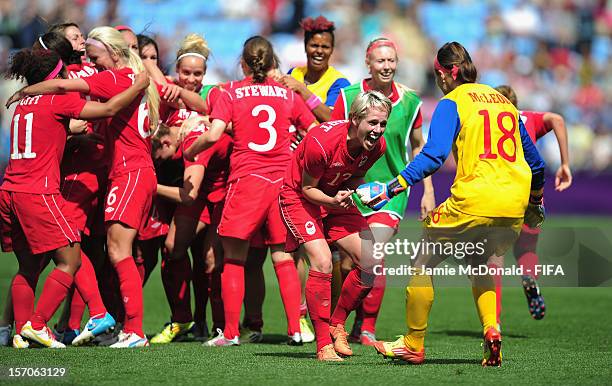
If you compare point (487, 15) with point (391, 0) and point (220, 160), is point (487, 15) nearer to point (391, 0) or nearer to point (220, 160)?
point (391, 0)

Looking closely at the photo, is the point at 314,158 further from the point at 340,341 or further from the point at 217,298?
the point at 217,298

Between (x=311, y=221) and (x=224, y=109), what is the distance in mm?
1346

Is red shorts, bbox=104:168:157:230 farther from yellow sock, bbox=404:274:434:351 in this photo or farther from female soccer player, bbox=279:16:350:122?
yellow sock, bbox=404:274:434:351

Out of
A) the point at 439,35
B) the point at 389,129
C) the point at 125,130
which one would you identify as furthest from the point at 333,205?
the point at 439,35

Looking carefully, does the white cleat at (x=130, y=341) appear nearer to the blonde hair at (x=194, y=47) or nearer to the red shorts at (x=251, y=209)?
the red shorts at (x=251, y=209)

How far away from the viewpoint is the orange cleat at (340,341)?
23.9ft

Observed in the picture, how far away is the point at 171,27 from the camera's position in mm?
22484

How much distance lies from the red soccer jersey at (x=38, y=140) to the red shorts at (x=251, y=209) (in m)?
1.35

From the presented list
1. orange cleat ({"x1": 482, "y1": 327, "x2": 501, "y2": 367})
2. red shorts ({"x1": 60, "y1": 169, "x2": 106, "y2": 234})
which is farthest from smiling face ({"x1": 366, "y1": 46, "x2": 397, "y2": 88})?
orange cleat ({"x1": 482, "y1": 327, "x2": 501, "y2": 367})

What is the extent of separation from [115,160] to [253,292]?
168cm

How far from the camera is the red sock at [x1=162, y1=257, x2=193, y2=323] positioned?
8.60m

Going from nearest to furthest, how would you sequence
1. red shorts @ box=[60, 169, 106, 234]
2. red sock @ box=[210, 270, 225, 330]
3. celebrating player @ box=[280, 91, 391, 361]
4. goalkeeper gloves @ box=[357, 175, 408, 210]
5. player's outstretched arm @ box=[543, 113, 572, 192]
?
goalkeeper gloves @ box=[357, 175, 408, 210] < celebrating player @ box=[280, 91, 391, 361] < red shorts @ box=[60, 169, 106, 234] < red sock @ box=[210, 270, 225, 330] < player's outstretched arm @ box=[543, 113, 572, 192]

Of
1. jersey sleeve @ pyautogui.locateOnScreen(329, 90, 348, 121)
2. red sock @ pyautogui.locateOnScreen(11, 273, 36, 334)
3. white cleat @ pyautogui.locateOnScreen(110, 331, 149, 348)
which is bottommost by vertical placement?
white cleat @ pyautogui.locateOnScreen(110, 331, 149, 348)

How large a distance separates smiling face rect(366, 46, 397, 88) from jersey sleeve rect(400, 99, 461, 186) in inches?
81.1
